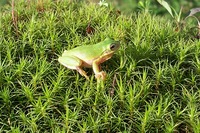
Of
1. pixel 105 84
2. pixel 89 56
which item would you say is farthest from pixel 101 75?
pixel 89 56

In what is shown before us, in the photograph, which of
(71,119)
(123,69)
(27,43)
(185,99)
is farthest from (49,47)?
(185,99)

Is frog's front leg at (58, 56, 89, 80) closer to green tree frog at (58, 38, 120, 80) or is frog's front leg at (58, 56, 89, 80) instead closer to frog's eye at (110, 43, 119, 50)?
green tree frog at (58, 38, 120, 80)

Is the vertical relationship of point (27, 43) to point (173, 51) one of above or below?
above

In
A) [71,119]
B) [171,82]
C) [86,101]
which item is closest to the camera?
[71,119]

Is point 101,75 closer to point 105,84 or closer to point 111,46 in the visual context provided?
point 105,84

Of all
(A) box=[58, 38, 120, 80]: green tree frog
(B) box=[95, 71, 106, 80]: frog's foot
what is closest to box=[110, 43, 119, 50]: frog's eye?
(A) box=[58, 38, 120, 80]: green tree frog

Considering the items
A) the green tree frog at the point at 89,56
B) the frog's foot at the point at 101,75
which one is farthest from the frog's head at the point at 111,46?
the frog's foot at the point at 101,75

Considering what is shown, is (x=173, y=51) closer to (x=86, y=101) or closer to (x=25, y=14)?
(x=86, y=101)
